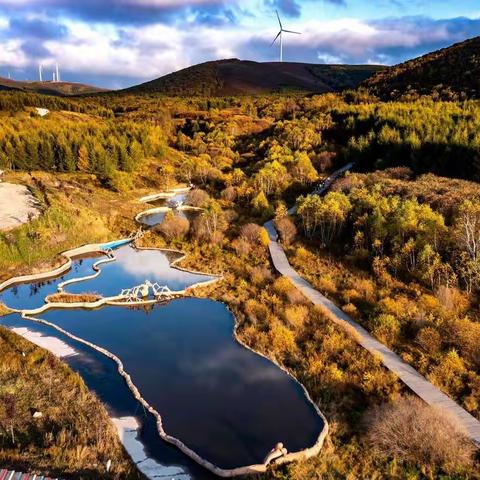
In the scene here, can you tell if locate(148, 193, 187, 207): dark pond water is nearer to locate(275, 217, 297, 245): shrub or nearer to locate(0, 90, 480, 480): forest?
locate(0, 90, 480, 480): forest

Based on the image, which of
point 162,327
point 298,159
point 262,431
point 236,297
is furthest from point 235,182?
point 262,431

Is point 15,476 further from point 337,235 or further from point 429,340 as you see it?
point 337,235

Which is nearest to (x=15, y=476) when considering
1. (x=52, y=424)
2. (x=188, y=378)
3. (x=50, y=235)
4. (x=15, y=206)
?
(x=52, y=424)

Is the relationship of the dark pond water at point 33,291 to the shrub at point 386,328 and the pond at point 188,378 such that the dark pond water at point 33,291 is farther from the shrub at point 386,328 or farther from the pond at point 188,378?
the shrub at point 386,328

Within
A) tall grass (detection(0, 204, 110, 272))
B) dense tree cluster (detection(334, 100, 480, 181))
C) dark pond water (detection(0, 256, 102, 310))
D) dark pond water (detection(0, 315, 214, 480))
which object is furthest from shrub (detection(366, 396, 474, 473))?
dense tree cluster (detection(334, 100, 480, 181))

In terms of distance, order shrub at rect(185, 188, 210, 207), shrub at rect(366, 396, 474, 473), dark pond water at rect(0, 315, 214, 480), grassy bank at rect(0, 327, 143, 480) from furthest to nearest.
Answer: shrub at rect(185, 188, 210, 207)
dark pond water at rect(0, 315, 214, 480)
shrub at rect(366, 396, 474, 473)
grassy bank at rect(0, 327, 143, 480)
